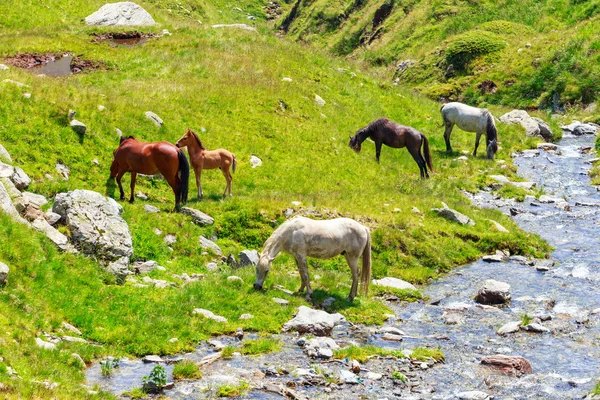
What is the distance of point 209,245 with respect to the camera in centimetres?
2120

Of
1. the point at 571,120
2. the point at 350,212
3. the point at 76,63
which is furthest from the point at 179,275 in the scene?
the point at 571,120

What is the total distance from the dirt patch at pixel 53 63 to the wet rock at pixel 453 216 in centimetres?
2092

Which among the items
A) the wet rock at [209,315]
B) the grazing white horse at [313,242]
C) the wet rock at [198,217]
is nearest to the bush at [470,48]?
the wet rock at [198,217]

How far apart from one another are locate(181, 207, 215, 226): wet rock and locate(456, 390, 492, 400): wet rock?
11534mm

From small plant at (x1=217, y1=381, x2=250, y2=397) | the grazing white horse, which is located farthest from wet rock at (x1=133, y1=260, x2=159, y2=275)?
small plant at (x1=217, y1=381, x2=250, y2=397)

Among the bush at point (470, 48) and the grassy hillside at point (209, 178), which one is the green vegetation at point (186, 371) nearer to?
the grassy hillside at point (209, 178)

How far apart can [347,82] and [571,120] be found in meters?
17.5

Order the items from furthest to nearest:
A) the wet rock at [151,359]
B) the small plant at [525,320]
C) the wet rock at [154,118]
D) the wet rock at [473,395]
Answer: the wet rock at [154,118], the small plant at [525,320], the wet rock at [151,359], the wet rock at [473,395]

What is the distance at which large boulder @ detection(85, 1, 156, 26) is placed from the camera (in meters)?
50.4

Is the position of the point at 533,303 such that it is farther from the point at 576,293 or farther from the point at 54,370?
the point at 54,370

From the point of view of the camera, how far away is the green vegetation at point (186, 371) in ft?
43.5

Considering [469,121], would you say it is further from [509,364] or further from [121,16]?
[509,364]

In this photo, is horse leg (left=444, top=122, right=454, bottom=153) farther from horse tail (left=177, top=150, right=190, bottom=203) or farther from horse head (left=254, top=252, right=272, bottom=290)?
horse head (left=254, top=252, right=272, bottom=290)

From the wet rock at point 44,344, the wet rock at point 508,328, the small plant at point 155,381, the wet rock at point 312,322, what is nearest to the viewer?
the small plant at point 155,381
